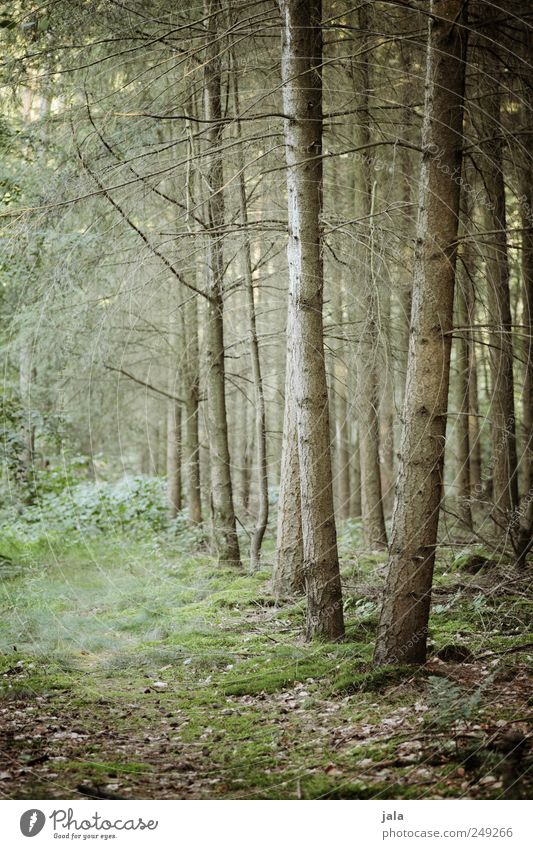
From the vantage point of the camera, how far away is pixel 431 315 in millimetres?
4312

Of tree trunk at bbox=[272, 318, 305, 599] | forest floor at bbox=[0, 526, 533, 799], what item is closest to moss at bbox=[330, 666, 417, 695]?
forest floor at bbox=[0, 526, 533, 799]

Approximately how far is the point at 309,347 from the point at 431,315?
1.25 m

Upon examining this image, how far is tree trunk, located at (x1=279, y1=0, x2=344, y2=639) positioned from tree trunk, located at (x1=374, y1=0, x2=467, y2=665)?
105cm

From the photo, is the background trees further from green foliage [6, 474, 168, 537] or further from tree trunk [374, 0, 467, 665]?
green foliage [6, 474, 168, 537]

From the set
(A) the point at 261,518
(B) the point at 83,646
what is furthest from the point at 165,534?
(B) the point at 83,646

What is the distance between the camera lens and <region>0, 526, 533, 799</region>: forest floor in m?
3.31

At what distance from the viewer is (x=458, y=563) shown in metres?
8.04

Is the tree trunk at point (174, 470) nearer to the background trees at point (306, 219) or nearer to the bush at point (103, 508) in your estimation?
the bush at point (103, 508)

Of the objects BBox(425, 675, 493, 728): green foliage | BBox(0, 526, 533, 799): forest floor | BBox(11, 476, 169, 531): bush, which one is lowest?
BBox(0, 526, 533, 799): forest floor

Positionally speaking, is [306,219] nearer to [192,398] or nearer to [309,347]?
[309,347]

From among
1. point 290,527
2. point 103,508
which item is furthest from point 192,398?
point 290,527
